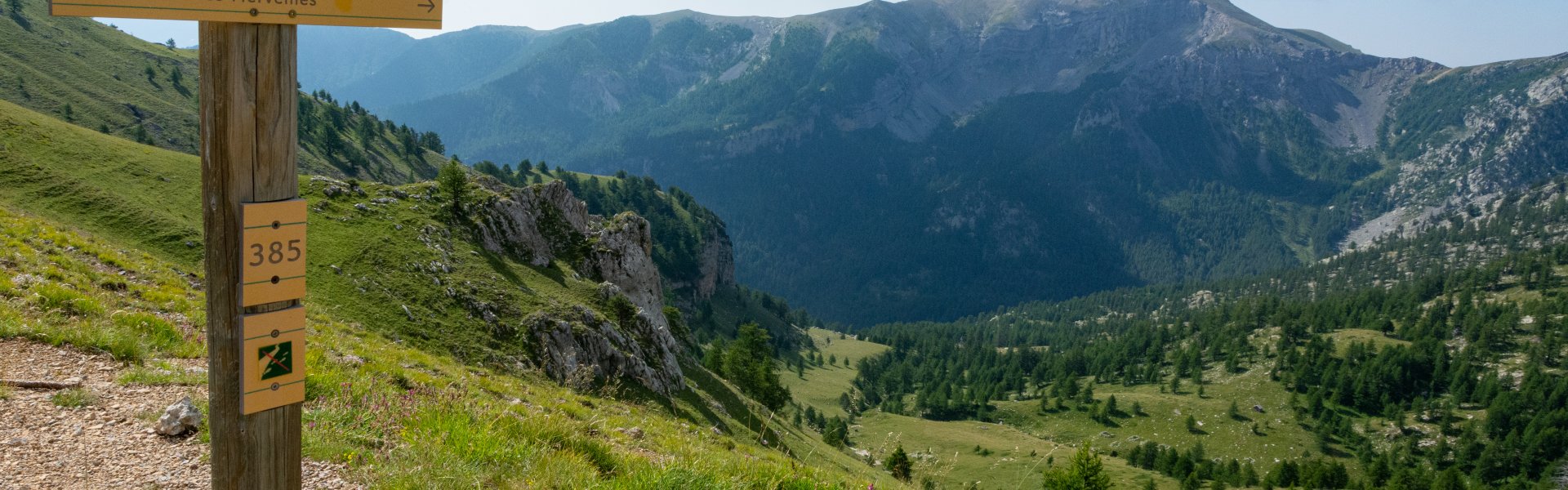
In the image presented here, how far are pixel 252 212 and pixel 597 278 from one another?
5121 cm

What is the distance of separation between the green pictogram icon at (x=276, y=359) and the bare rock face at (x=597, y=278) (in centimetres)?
2094

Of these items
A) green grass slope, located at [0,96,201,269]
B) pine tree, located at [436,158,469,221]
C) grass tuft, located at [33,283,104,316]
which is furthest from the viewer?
pine tree, located at [436,158,469,221]

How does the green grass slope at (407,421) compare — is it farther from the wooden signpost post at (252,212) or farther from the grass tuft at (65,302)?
the wooden signpost post at (252,212)

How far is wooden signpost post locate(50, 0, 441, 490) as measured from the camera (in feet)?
14.4

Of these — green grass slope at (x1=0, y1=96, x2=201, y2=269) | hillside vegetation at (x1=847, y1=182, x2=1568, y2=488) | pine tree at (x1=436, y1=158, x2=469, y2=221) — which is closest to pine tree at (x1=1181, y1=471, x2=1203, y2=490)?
hillside vegetation at (x1=847, y1=182, x2=1568, y2=488)

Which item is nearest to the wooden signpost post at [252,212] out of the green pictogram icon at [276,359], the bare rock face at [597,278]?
the green pictogram icon at [276,359]

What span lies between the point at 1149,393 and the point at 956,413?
162 ft

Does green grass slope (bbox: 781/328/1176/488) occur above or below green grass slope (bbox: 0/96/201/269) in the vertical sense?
below

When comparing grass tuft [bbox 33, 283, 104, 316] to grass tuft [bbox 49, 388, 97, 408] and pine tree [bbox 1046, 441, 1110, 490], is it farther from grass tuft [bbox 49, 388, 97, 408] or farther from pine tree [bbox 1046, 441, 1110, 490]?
pine tree [bbox 1046, 441, 1110, 490]

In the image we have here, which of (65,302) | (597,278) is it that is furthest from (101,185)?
(65,302)

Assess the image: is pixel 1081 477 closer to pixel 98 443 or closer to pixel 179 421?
pixel 179 421

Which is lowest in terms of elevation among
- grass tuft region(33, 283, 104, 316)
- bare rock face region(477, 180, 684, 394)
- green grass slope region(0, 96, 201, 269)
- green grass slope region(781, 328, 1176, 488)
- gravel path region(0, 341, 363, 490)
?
green grass slope region(781, 328, 1176, 488)

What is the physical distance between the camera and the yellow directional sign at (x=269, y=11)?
409cm

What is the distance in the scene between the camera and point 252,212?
14.4 ft
